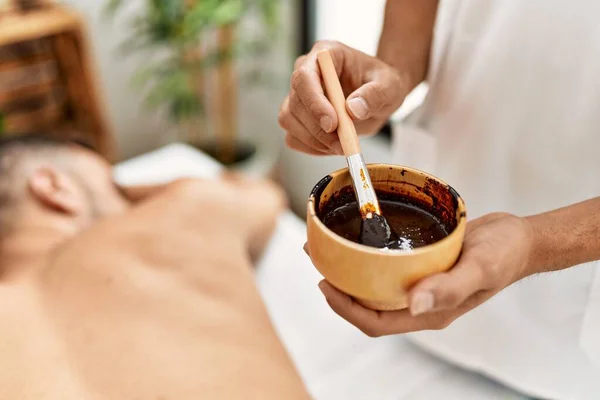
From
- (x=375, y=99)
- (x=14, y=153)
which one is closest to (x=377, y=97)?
(x=375, y=99)

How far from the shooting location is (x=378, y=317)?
664 millimetres

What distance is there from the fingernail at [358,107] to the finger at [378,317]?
21 cm

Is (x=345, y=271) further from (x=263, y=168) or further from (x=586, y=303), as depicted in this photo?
(x=263, y=168)

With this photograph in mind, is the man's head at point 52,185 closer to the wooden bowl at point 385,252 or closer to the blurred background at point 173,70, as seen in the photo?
the blurred background at point 173,70

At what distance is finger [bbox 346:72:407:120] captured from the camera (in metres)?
0.73

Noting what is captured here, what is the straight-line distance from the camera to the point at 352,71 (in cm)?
87

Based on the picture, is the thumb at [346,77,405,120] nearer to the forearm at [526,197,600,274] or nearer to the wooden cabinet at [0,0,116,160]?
the forearm at [526,197,600,274]

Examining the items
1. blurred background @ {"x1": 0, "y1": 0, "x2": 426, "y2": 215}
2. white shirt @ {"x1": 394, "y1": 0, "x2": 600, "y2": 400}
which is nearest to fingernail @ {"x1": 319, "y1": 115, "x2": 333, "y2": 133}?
white shirt @ {"x1": 394, "y1": 0, "x2": 600, "y2": 400}

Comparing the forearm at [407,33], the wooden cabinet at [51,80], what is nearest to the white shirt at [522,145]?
the forearm at [407,33]

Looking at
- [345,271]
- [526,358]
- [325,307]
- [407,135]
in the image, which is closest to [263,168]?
[325,307]

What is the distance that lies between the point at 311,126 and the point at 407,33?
40 cm

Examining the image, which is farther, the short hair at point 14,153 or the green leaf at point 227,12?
the green leaf at point 227,12

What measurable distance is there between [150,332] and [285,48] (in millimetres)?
1966

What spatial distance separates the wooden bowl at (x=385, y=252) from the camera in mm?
580
